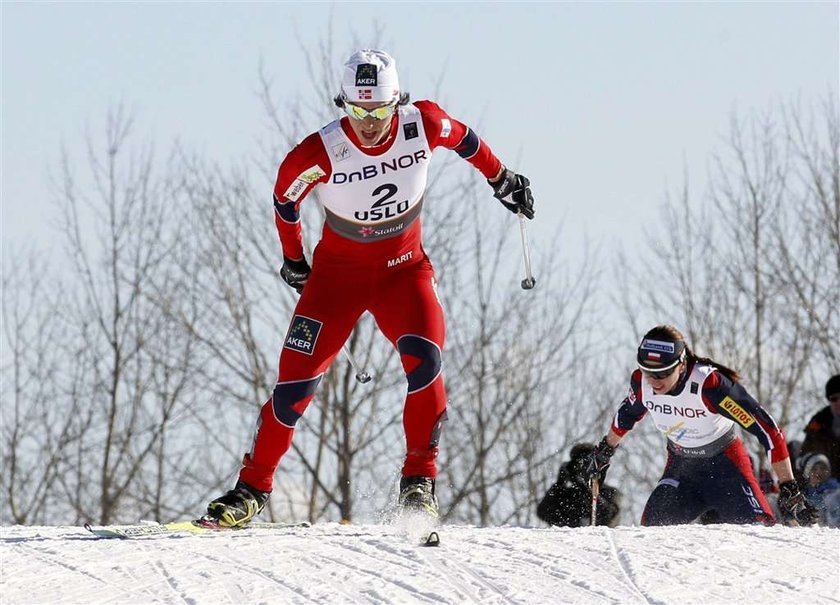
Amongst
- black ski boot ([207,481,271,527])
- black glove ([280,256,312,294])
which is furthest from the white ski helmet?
black ski boot ([207,481,271,527])

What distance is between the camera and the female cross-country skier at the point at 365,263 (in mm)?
7727

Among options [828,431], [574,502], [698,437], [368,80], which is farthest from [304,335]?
[828,431]

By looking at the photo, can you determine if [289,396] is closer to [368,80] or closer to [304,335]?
[304,335]

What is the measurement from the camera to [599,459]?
1040 cm

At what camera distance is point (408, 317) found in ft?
25.8

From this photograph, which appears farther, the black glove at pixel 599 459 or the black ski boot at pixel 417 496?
the black glove at pixel 599 459

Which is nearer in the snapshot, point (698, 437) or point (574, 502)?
point (698, 437)

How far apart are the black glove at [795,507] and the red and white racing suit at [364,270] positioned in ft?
8.90

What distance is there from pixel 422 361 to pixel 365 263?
25.1 inches

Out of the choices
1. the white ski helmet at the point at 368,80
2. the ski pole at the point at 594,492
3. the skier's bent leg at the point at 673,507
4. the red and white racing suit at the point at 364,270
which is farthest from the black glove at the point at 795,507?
the white ski helmet at the point at 368,80

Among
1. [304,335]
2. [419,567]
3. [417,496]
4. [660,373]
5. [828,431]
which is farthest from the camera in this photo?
[828,431]

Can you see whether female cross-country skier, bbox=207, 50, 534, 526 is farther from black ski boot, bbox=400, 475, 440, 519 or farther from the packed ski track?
the packed ski track

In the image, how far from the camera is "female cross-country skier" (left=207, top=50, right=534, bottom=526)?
304 inches

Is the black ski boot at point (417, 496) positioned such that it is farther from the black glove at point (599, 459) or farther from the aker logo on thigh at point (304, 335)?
the black glove at point (599, 459)
